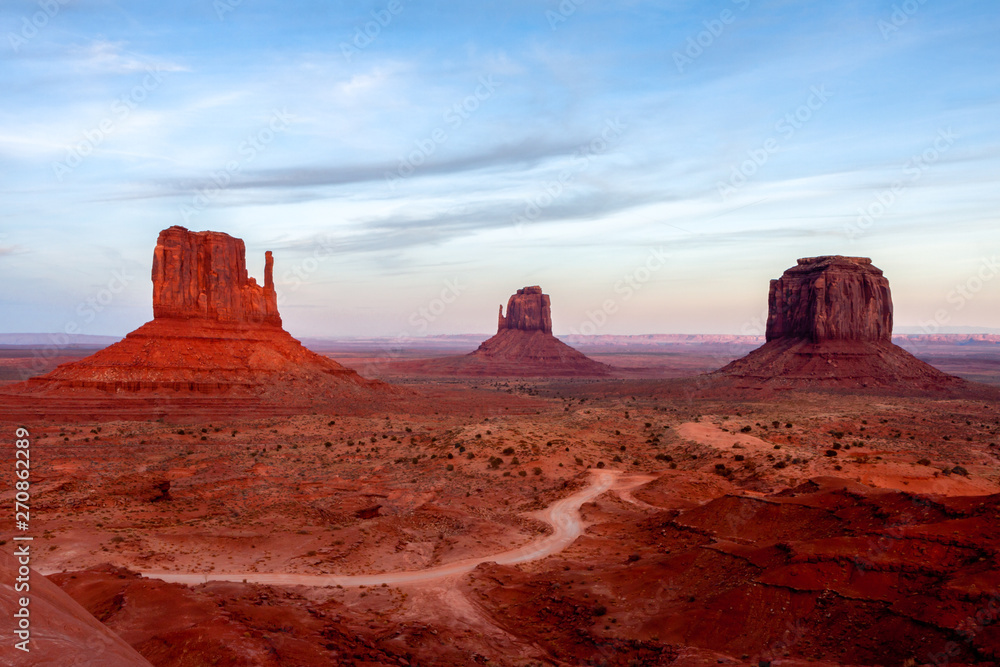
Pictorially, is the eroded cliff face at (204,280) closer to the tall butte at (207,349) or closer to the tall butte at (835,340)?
the tall butte at (207,349)

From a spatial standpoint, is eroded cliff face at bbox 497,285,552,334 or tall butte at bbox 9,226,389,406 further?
eroded cliff face at bbox 497,285,552,334

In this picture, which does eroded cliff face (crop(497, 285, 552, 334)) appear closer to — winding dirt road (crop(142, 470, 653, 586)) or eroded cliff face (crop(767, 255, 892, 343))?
eroded cliff face (crop(767, 255, 892, 343))

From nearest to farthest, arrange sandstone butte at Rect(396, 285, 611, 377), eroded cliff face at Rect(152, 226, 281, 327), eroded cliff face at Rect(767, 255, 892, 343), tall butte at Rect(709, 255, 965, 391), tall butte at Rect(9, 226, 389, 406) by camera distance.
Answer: tall butte at Rect(9, 226, 389, 406), eroded cliff face at Rect(152, 226, 281, 327), tall butte at Rect(709, 255, 965, 391), eroded cliff face at Rect(767, 255, 892, 343), sandstone butte at Rect(396, 285, 611, 377)

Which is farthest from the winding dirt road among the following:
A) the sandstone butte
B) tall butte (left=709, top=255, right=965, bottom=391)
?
the sandstone butte

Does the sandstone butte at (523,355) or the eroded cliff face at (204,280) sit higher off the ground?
the eroded cliff face at (204,280)

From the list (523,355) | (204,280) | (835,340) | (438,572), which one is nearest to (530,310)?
(523,355)

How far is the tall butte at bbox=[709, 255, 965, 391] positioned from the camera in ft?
280

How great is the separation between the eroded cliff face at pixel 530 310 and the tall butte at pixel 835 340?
70.6 m

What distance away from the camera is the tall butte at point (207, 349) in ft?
218

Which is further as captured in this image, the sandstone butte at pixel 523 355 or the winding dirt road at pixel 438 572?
the sandstone butte at pixel 523 355

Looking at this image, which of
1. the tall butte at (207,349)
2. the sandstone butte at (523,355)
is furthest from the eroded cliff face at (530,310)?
the tall butte at (207,349)

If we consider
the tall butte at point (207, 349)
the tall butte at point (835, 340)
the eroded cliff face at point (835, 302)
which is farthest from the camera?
the eroded cliff face at point (835, 302)

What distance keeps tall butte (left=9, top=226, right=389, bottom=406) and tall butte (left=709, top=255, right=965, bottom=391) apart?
58037 millimetres

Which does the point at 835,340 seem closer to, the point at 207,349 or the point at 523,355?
the point at 523,355
